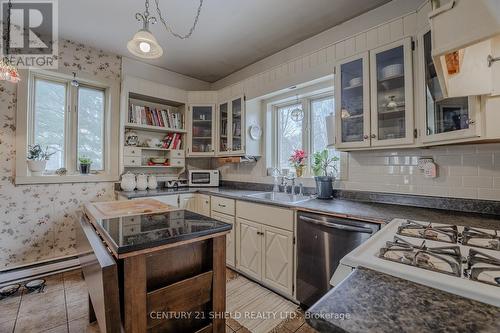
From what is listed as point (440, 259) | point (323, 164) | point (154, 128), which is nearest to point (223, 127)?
point (154, 128)

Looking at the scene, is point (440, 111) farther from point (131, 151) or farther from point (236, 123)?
point (131, 151)

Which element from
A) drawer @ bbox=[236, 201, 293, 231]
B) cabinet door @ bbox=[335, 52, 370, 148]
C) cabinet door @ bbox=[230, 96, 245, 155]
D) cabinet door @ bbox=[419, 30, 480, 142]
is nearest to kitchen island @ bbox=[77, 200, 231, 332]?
drawer @ bbox=[236, 201, 293, 231]

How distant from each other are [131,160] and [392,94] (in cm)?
306

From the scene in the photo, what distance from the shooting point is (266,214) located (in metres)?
2.21

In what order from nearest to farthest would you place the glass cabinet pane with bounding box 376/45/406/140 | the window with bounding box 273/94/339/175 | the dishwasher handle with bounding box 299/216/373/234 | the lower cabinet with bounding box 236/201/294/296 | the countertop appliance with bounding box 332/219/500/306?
the countertop appliance with bounding box 332/219/500/306, the dishwasher handle with bounding box 299/216/373/234, the glass cabinet pane with bounding box 376/45/406/140, the lower cabinet with bounding box 236/201/294/296, the window with bounding box 273/94/339/175

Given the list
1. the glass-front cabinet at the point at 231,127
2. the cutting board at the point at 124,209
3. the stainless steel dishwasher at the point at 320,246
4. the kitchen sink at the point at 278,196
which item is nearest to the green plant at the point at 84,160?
the cutting board at the point at 124,209

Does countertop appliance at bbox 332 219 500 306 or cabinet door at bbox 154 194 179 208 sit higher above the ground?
countertop appliance at bbox 332 219 500 306

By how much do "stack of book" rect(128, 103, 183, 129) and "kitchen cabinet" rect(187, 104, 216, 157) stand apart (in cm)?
22

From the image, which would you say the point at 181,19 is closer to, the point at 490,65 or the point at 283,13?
the point at 283,13

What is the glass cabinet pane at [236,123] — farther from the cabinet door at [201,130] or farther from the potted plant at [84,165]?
the potted plant at [84,165]

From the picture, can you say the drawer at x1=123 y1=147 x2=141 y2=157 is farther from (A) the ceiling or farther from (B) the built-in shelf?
(A) the ceiling

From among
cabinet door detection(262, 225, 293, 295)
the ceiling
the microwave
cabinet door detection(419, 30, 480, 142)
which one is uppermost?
the ceiling

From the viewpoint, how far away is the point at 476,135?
134cm

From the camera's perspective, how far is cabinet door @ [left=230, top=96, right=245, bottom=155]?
9.90 ft
